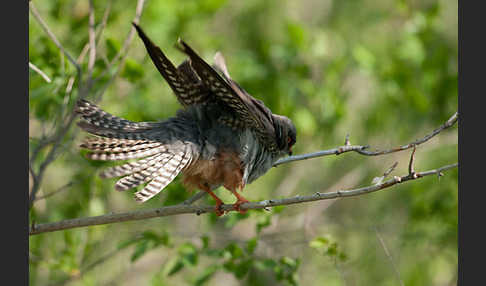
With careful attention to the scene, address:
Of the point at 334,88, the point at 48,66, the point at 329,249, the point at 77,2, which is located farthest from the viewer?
the point at 334,88

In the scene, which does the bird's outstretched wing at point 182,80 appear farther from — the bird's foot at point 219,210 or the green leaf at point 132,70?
the bird's foot at point 219,210

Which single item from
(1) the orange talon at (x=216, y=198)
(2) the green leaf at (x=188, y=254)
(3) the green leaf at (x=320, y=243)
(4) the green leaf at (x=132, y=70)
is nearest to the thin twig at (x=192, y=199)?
(1) the orange talon at (x=216, y=198)

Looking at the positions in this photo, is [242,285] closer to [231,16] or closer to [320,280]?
[320,280]

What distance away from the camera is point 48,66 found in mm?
4184

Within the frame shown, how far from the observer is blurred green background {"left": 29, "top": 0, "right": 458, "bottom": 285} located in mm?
4508

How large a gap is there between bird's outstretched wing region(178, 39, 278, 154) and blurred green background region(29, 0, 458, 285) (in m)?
0.69

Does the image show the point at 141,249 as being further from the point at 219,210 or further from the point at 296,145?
the point at 296,145

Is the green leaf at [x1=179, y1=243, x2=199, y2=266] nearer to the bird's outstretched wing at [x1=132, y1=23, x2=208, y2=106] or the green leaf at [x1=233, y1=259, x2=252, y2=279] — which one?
the green leaf at [x1=233, y1=259, x2=252, y2=279]

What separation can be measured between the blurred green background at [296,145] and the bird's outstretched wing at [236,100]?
2.27 feet

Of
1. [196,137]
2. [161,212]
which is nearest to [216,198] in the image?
[196,137]

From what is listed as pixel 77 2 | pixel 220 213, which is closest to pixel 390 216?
pixel 220 213

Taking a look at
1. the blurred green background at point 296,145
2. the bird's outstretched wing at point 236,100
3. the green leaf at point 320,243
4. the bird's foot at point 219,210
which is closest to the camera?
the bird's outstretched wing at point 236,100

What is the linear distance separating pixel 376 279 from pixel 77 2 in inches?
201

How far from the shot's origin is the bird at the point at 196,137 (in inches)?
131
